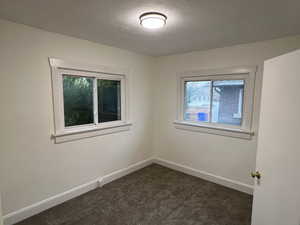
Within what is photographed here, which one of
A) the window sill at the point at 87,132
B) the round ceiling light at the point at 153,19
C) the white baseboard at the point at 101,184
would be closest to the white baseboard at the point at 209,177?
the white baseboard at the point at 101,184

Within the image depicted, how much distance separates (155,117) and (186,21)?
2.30 meters

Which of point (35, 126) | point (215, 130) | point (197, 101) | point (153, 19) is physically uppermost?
point (153, 19)

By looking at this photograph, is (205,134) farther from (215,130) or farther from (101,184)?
(101,184)

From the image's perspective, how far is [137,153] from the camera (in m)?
3.54

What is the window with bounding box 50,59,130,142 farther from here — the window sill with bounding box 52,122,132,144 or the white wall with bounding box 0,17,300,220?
the white wall with bounding box 0,17,300,220

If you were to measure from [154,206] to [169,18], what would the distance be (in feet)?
7.76

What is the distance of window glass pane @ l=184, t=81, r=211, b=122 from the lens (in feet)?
10.3

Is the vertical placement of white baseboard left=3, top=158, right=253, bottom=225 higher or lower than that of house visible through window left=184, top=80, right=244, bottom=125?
lower

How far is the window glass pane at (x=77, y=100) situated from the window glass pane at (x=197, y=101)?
1.82 meters

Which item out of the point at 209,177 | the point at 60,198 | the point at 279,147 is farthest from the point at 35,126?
the point at 209,177

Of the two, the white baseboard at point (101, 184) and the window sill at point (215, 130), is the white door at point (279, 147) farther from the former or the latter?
the white baseboard at point (101, 184)

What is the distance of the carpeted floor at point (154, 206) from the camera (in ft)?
6.91

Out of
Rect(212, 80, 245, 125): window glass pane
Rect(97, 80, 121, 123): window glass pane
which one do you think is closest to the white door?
Rect(212, 80, 245, 125): window glass pane

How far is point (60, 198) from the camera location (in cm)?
239
